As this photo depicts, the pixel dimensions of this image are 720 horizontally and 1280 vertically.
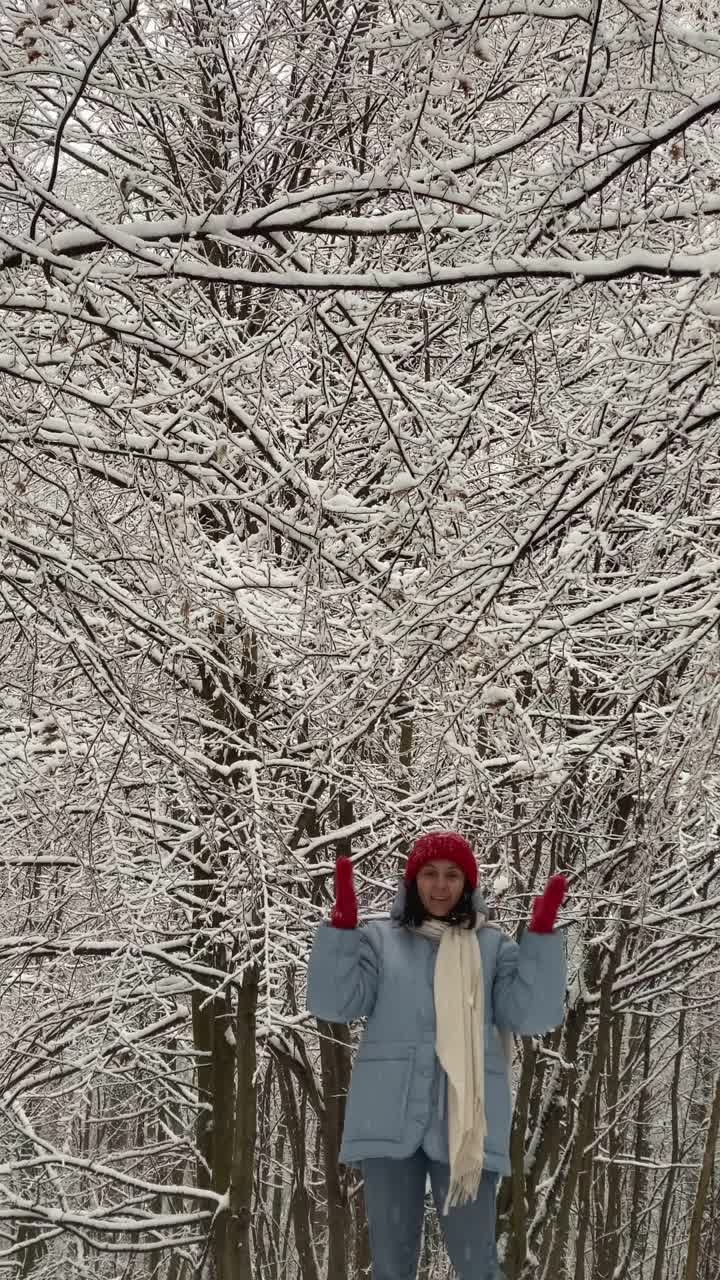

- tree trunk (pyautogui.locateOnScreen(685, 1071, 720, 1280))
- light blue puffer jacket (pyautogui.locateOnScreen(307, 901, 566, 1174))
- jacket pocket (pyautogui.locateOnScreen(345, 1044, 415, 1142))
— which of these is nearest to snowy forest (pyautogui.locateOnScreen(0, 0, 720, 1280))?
light blue puffer jacket (pyautogui.locateOnScreen(307, 901, 566, 1174))

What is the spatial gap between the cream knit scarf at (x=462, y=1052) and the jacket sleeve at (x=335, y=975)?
21 centimetres

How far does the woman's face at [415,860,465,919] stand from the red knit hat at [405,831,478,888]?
1 centimetres

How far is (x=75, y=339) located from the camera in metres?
4.48

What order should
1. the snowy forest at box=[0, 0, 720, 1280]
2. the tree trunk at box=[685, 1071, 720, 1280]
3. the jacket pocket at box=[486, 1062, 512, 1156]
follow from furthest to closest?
the tree trunk at box=[685, 1071, 720, 1280]
the snowy forest at box=[0, 0, 720, 1280]
the jacket pocket at box=[486, 1062, 512, 1156]

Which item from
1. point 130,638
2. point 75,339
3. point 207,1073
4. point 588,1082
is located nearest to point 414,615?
point 75,339

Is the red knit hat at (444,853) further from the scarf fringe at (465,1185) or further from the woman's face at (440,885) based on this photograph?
the scarf fringe at (465,1185)

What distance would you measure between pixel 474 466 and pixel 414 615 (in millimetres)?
1586

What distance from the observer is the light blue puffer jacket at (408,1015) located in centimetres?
343

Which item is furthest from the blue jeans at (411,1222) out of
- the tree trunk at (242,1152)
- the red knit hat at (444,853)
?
the tree trunk at (242,1152)

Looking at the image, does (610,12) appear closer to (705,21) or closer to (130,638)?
(705,21)

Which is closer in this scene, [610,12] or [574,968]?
[610,12]

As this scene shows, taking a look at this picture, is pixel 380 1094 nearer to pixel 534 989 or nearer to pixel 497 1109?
pixel 497 1109

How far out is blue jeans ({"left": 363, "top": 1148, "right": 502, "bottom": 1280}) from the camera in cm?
344

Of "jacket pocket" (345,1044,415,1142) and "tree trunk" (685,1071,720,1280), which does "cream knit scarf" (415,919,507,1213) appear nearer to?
"jacket pocket" (345,1044,415,1142)
